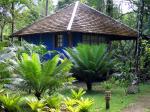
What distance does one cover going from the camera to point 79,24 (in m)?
20.5

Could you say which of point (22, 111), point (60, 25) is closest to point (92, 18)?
point (60, 25)

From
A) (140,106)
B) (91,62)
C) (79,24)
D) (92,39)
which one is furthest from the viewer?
(92,39)

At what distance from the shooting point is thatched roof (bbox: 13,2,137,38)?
67.6ft

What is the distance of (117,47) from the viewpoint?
89.2ft

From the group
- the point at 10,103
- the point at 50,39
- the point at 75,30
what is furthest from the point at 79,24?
the point at 10,103

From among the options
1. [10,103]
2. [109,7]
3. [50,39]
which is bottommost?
[10,103]

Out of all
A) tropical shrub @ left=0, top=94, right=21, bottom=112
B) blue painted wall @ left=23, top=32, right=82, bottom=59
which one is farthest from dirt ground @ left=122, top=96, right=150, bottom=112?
blue painted wall @ left=23, top=32, right=82, bottom=59

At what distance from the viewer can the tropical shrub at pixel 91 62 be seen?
627 inches

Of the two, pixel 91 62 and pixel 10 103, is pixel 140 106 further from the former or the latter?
pixel 10 103

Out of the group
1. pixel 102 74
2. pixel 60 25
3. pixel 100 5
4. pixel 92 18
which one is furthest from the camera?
pixel 100 5

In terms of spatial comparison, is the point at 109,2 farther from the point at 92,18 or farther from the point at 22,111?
the point at 22,111

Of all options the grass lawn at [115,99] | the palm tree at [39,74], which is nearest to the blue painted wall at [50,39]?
the grass lawn at [115,99]

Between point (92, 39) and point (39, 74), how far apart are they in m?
11.7

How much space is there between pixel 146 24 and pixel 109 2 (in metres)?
6.92
